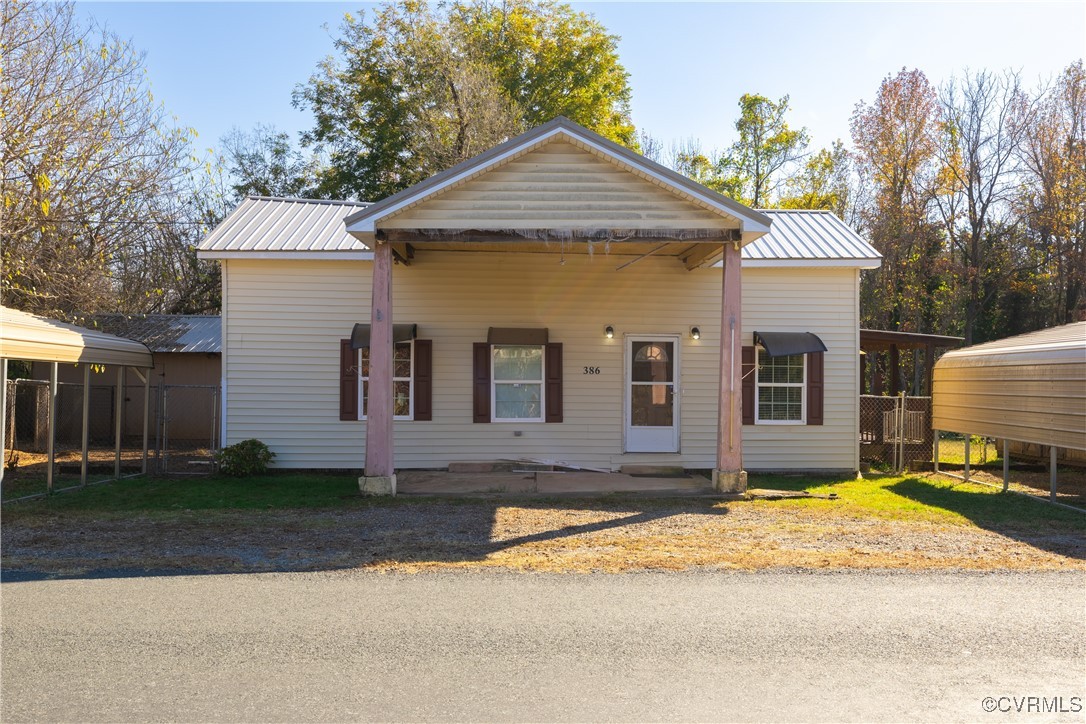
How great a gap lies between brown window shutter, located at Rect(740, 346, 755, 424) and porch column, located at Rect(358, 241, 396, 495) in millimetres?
6408

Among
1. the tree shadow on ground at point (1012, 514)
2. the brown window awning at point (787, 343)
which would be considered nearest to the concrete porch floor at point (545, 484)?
the brown window awning at point (787, 343)

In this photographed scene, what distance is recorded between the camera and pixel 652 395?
48.1 ft

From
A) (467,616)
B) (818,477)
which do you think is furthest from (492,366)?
(467,616)

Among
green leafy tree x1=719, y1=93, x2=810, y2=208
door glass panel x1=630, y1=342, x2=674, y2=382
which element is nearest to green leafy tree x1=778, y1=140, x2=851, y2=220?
green leafy tree x1=719, y1=93, x2=810, y2=208

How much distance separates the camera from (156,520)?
9.80 metres

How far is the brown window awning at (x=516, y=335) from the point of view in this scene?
1412 cm

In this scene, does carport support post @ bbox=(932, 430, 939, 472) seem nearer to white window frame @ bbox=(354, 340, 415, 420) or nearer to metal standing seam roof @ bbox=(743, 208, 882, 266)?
metal standing seam roof @ bbox=(743, 208, 882, 266)

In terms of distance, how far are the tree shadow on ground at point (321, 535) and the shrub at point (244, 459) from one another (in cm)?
344

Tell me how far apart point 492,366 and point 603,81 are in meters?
21.0

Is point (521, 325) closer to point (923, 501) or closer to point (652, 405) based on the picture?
point (652, 405)

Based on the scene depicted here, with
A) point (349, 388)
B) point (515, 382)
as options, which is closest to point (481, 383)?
point (515, 382)

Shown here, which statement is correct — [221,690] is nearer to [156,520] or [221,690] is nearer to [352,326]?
[156,520]

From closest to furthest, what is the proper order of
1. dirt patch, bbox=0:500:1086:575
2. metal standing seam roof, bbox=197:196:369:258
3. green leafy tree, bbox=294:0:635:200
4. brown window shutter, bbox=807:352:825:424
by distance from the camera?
dirt patch, bbox=0:500:1086:575
metal standing seam roof, bbox=197:196:369:258
brown window shutter, bbox=807:352:825:424
green leafy tree, bbox=294:0:635:200

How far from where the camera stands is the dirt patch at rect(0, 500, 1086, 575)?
A: 772 cm
